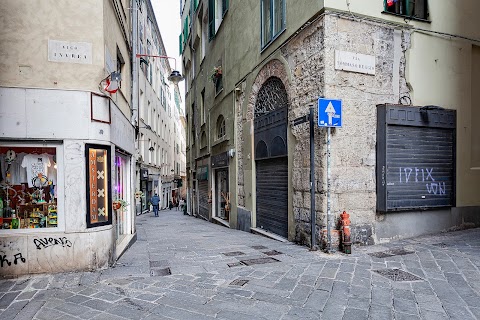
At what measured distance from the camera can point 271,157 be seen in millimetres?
8586

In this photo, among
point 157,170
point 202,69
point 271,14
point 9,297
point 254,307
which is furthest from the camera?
point 157,170

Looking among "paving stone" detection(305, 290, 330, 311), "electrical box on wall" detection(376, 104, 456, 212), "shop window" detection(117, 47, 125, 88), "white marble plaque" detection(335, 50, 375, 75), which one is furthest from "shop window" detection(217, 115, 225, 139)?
"paving stone" detection(305, 290, 330, 311)

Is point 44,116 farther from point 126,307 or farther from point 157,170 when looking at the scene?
point 157,170

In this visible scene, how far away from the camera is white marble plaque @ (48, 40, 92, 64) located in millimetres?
5473

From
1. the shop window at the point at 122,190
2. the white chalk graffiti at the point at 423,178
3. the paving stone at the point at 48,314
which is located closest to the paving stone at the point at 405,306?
the white chalk graffiti at the point at 423,178

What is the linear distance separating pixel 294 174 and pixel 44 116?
4.97 m

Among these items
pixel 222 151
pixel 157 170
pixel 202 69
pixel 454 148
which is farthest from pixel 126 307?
pixel 157 170

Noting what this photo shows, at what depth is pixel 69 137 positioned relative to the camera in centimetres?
539

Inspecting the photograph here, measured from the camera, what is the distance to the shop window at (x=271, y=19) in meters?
8.35

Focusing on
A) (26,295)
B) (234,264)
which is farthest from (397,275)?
(26,295)

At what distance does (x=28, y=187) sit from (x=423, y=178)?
7.78 meters

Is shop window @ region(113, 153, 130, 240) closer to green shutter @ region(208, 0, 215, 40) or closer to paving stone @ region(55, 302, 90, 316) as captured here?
paving stone @ region(55, 302, 90, 316)

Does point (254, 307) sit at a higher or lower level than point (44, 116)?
lower

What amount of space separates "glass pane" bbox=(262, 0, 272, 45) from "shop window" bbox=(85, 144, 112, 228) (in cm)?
551
